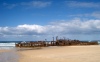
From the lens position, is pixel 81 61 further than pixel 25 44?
No

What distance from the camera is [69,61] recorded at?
15633mm

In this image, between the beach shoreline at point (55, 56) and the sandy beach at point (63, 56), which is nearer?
the sandy beach at point (63, 56)

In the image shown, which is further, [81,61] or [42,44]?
[42,44]

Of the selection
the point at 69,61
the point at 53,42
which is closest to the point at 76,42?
the point at 53,42

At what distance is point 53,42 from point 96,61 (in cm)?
4896

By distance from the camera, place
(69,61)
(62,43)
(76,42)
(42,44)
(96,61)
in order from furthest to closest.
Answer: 1. (76,42)
2. (62,43)
3. (42,44)
4. (69,61)
5. (96,61)

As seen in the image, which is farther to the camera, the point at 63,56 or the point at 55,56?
the point at 55,56

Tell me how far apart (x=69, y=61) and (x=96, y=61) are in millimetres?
2290

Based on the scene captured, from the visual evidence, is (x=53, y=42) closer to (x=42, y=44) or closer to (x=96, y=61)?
(x=42, y=44)

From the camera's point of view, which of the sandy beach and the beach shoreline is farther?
the beach shoreline

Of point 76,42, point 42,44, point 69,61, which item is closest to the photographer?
point 69,61

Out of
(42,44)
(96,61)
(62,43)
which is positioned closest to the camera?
(96,61)

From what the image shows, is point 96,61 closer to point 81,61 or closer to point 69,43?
point 81,61

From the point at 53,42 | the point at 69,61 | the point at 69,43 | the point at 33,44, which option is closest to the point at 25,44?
the point at 33,44
